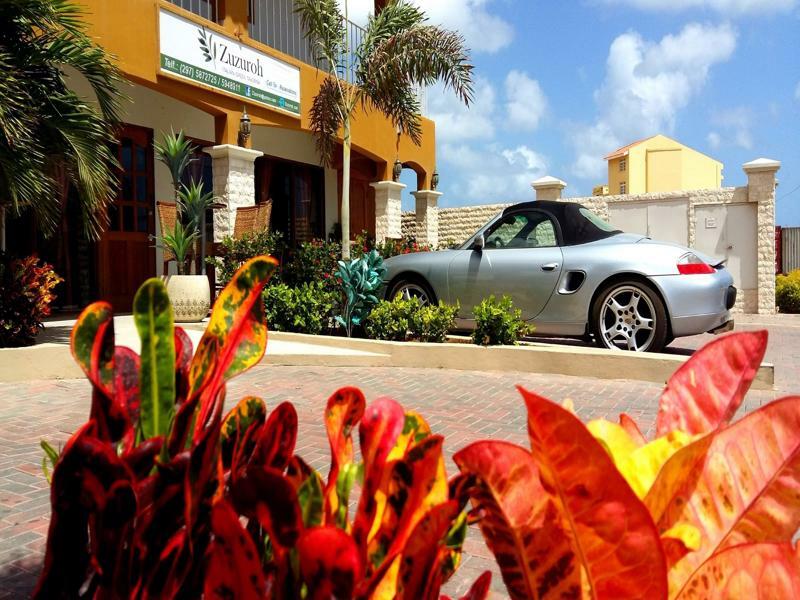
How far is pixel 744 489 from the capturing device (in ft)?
1.65

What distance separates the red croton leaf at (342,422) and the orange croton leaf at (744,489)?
33cm

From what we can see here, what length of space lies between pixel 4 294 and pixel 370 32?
819 centimetres

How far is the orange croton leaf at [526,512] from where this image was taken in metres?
0.48

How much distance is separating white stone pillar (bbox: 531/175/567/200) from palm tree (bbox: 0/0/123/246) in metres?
11.3

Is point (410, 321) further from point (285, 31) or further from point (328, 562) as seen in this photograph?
point (285, 31)

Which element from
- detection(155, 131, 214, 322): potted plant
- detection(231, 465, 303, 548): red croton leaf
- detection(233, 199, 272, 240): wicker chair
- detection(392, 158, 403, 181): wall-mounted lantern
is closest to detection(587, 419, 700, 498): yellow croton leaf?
detection(231, 465, 303, 548): red croton leaf

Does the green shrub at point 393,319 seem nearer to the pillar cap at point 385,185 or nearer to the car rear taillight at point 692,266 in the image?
the car rear taillight at point 692,266

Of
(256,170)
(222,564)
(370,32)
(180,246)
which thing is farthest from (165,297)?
(256,170)

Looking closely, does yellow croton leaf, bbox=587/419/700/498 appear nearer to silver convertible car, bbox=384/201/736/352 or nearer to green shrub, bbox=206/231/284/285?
silver convertible car, bbox=384/201/736/352

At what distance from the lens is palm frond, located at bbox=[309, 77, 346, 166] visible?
41.4ft

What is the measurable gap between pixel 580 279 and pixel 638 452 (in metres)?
6.95

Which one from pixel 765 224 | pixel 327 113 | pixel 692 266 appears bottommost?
pixel 692 266

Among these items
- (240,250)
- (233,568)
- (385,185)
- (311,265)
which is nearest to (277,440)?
(233,568)

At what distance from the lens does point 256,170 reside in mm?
15477
